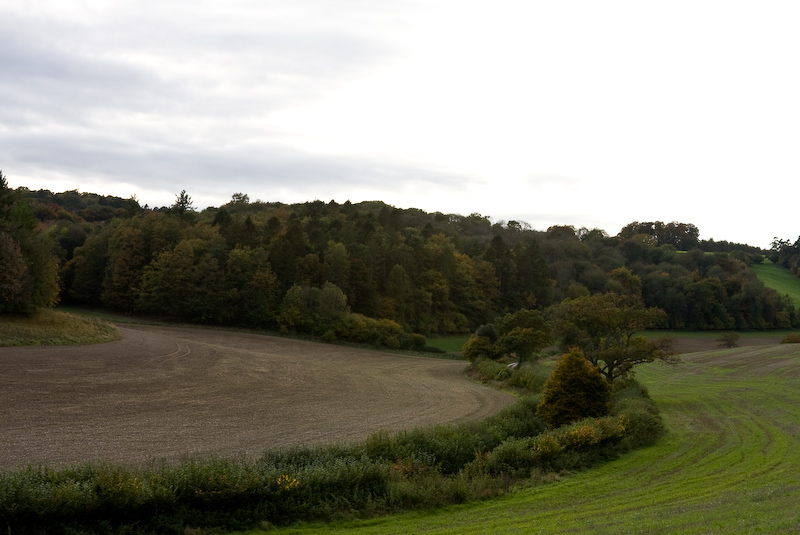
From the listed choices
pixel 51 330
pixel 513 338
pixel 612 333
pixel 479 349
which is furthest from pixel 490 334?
pixel 51 330

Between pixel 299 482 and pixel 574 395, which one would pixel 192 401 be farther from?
pixel 574 395

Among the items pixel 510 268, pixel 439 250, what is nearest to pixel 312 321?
pixel 439 250

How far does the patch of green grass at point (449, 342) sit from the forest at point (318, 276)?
2316 mm

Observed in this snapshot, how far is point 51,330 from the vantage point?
134ft

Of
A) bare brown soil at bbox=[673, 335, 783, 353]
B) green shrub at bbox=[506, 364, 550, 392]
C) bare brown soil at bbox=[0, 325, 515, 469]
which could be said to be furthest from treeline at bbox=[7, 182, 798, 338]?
green shrub at bbox=[506, 364, 550, 392]

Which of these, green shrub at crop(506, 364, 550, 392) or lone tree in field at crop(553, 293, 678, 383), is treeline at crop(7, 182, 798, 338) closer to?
green shrub at crop(506, 364, 550, 392)

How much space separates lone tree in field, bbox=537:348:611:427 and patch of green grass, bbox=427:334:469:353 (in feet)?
154

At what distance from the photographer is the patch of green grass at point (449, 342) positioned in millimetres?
76431

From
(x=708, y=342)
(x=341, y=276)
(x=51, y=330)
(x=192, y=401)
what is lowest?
(x=192, y=401)

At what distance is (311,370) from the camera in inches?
1800

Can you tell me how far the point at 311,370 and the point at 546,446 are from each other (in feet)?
92.5

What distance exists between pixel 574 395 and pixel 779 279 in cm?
12806

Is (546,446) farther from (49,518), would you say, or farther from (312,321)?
(312,321)

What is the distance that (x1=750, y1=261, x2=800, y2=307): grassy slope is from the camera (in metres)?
121
